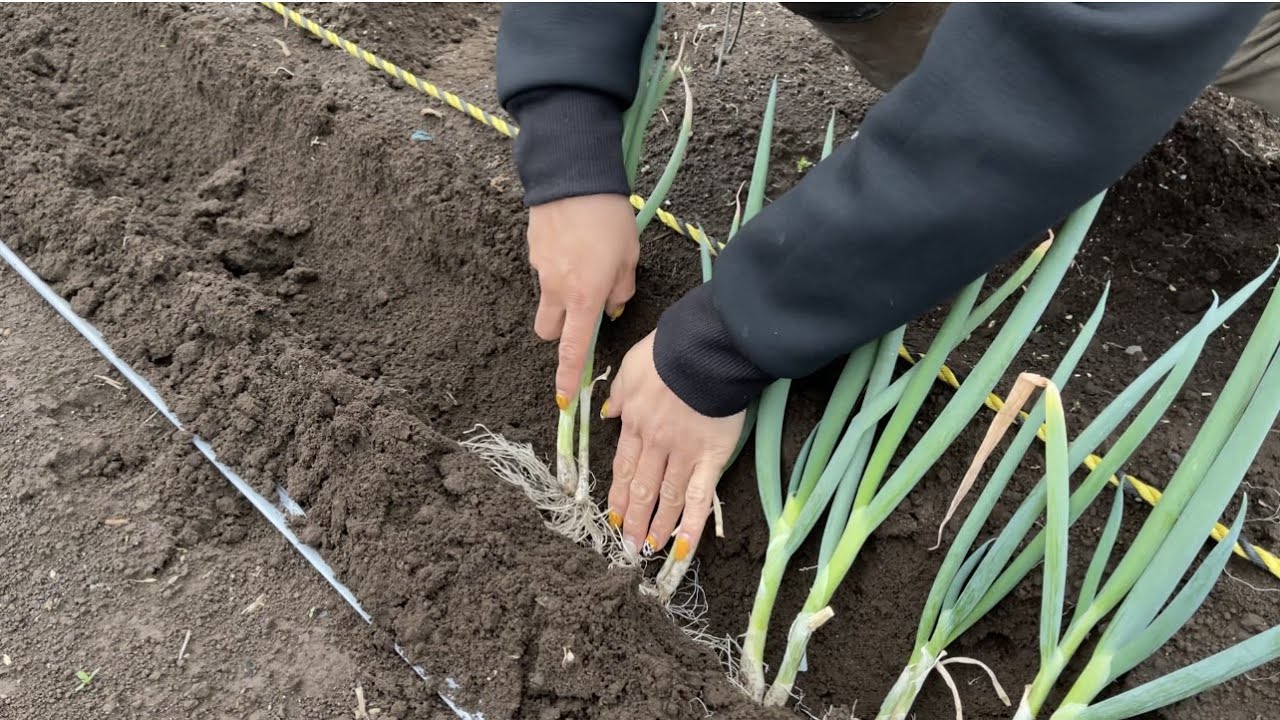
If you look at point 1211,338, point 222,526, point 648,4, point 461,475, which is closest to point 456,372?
point 461,475

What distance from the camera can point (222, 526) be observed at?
1.29 m

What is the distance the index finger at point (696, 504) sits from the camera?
119 cm

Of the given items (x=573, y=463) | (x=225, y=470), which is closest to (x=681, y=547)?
(x=573, y=463)

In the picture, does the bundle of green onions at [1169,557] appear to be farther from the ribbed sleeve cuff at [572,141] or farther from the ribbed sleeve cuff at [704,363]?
the ribbed sleeve cuff at [572,141]

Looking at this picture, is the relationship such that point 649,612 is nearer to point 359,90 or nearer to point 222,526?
point 222,526

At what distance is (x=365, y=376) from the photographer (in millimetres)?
1488

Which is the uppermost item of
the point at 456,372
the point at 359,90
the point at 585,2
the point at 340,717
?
the point at 585,2

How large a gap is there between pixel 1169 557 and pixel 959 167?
44cm

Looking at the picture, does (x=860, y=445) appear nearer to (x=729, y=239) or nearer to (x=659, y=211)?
(x=729, y=239)

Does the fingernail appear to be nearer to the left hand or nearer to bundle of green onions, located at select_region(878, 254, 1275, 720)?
the left hand

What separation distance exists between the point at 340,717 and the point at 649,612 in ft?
1.34

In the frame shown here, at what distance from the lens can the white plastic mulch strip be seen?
3.90 ft

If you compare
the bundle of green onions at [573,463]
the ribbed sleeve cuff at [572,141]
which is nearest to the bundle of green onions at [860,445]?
the bundle of green onions at [573,463]

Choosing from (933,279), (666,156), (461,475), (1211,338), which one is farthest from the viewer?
(666,156)
